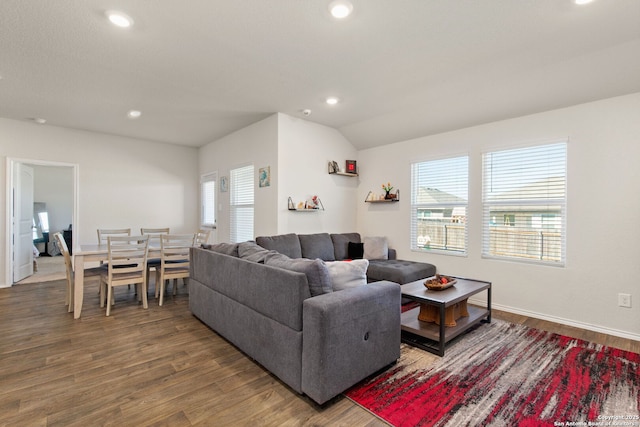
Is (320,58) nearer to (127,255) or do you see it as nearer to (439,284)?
(439,284)

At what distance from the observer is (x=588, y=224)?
3.16m

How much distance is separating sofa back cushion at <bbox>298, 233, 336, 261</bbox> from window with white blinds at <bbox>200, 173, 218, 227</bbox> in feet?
8.70

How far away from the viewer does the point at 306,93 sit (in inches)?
141

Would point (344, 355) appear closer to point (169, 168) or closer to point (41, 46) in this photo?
point (41, 46)

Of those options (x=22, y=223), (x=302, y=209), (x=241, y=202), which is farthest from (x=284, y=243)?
(x=22, y=223)

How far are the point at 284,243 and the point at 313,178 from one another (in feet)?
4.05

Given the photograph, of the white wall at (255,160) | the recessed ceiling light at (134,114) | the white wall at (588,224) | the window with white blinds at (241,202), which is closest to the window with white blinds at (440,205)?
the white wall at (588,224)

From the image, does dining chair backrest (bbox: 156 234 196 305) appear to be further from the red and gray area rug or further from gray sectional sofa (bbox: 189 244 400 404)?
the red and gray area rug

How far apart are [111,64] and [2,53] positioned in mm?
846

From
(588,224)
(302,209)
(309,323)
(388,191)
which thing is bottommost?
(309,323)

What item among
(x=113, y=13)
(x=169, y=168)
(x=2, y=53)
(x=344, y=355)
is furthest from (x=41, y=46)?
(x=169, y=168)

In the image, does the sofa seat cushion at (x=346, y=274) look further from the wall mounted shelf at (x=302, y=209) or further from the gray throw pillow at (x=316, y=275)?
the wall mounted shelf at (x=302, y=209)

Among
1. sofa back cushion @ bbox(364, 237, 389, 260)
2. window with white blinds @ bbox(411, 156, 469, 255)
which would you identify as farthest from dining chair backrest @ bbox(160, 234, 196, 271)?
window with white blinds @ bbox(411, 156, 469, 255)

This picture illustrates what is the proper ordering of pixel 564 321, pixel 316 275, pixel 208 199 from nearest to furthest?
pixel 316 275, pixel 564 321, pixel 208 199
